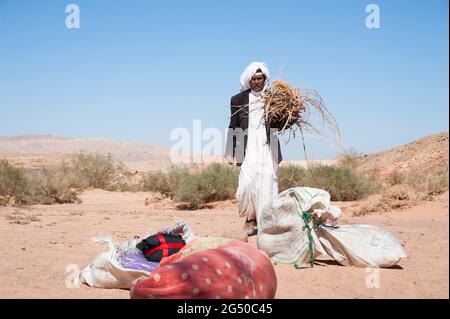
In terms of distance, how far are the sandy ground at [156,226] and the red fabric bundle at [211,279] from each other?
0.81 meters

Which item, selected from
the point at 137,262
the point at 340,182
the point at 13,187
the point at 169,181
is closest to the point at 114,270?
the point at 137,262

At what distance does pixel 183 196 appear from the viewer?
13398 mm

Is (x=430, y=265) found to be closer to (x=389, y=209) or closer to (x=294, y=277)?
(x=294, y=277)

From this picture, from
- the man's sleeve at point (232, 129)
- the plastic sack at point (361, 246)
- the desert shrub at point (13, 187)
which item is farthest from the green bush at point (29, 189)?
the plastic sack at point (361, 246)

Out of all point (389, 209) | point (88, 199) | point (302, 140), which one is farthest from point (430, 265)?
point (88, 199)

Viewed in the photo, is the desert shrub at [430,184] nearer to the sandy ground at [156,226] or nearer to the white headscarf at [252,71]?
the sandy ground at [156,226]

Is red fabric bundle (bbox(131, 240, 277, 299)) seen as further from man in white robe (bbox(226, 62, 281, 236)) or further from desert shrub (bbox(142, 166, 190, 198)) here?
desert shrub (bbox(142, 166, 190, 198))

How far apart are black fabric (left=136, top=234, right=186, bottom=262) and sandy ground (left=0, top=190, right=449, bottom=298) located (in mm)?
395

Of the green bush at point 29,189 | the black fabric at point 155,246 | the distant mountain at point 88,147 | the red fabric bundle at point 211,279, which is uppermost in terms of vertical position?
the red fabric bundle at point 211,279

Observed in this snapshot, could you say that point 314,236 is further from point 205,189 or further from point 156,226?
point 205,189

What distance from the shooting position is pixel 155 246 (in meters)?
4.69

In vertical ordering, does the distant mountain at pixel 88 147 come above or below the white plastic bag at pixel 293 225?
below

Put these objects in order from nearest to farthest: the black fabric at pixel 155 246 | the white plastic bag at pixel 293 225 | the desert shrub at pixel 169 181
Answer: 1. the black fabric at pixel 155 246
2. the white plastic bag at pixel 293 225
3. the desert shrub at pixel 169 181

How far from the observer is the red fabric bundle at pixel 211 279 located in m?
2.92
